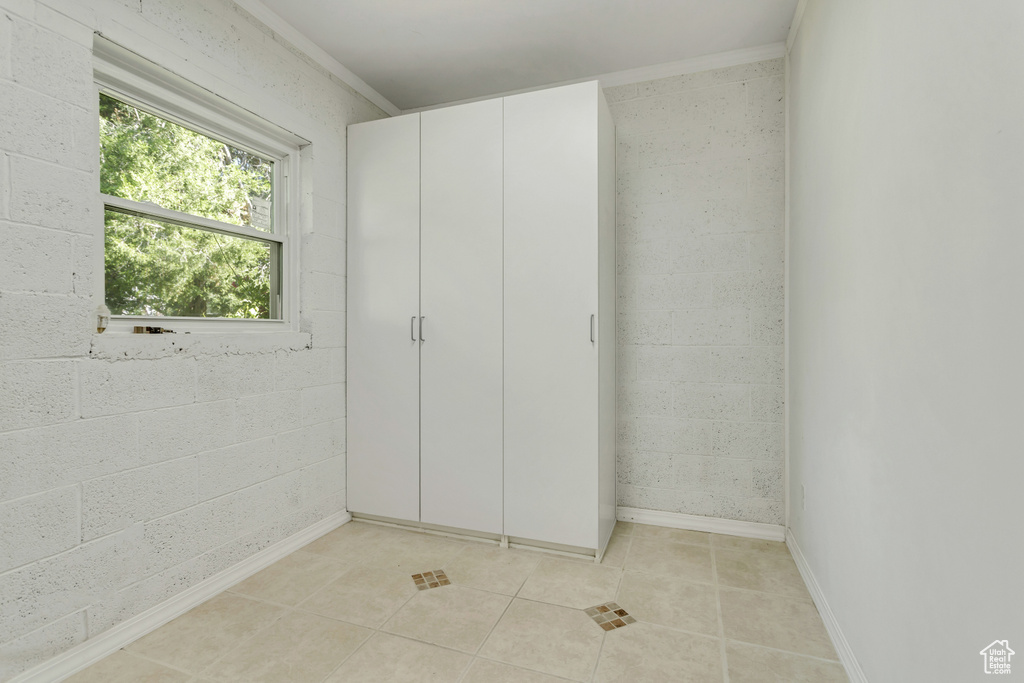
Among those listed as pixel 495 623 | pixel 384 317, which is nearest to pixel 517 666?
pixel 495 623

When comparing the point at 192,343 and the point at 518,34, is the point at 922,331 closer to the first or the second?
the point at 518,34

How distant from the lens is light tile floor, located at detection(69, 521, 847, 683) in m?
1.61

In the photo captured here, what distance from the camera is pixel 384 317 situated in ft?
8.95

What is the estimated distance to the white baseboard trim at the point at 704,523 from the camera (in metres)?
2.61

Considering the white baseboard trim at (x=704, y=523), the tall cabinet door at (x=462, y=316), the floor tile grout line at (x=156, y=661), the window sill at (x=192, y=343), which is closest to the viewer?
the floor tile grout line at (x=156, y=661)

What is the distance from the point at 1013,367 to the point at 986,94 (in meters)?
0.48

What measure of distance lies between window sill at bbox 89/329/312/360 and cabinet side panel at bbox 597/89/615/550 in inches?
58.4

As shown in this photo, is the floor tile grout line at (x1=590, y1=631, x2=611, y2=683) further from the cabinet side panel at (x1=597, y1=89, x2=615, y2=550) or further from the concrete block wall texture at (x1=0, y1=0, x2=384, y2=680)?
the concrete block wall texture at (x1=0, y1=0, x2=384, y2=680)

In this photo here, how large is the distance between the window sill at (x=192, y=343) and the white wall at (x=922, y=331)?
2.30 m

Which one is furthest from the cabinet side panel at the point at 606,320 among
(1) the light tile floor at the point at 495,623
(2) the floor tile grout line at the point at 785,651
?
(2) the floor tile grout line at the point at 785,651

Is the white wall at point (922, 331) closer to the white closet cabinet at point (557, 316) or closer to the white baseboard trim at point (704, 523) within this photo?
the white baseboard trim at point (704, 523)

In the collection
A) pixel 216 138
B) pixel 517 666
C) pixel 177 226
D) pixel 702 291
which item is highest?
pixel 216 138

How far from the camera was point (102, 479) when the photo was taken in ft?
5.58

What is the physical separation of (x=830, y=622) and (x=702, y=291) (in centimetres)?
157
